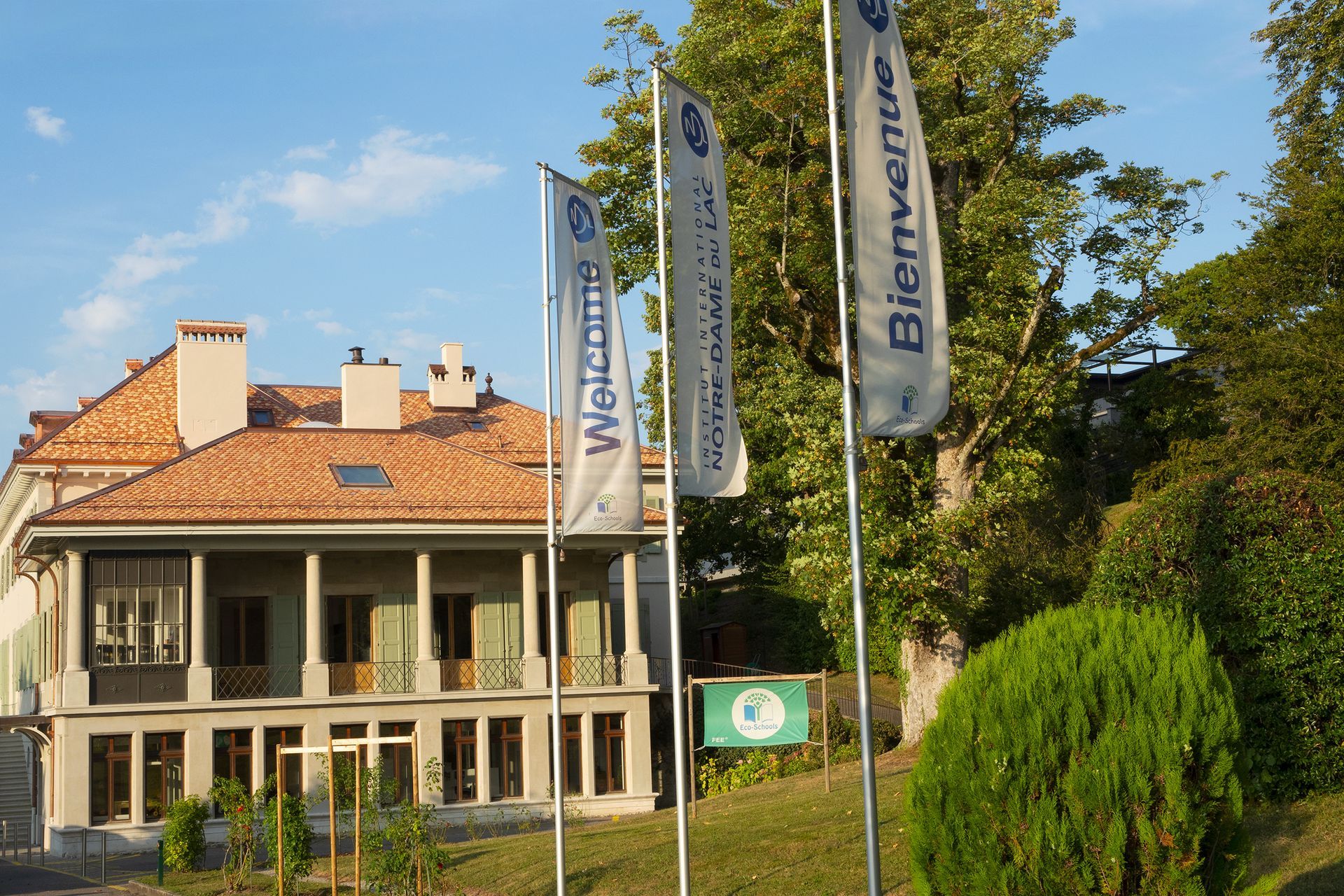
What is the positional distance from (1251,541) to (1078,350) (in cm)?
1386

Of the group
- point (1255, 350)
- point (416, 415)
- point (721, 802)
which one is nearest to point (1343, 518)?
point (721, 802)

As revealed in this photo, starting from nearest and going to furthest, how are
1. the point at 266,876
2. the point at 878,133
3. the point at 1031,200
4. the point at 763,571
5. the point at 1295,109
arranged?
1. the point at 878,133
2. the point at 266,876
3. the point at 1031,200
4. the point at 1295,109
5. the point at 763,571

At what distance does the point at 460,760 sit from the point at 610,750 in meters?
3.61

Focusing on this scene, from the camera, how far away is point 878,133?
10.7 metres

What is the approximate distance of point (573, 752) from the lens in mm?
32906

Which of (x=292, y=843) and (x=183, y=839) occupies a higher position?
(x=292, y=843)

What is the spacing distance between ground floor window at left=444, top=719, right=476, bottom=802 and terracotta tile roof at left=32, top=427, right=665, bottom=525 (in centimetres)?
483

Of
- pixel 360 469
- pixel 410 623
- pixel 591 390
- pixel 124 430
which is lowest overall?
pixel 410 623

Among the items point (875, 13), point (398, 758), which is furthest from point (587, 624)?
point (875, 13)

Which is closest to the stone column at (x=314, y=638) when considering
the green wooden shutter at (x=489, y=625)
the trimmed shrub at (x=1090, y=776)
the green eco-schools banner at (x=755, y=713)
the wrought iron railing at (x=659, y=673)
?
the green wooden shutter at (x=489, y=625)

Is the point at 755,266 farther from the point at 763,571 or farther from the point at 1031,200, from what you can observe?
the point at 763,571

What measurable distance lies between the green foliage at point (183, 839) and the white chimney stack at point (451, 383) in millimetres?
25567

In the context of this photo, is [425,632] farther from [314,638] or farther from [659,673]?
[659,673]

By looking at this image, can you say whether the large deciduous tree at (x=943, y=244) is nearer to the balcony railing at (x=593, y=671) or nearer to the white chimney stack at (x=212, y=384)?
the balcony railing at (x=593, y=671)
